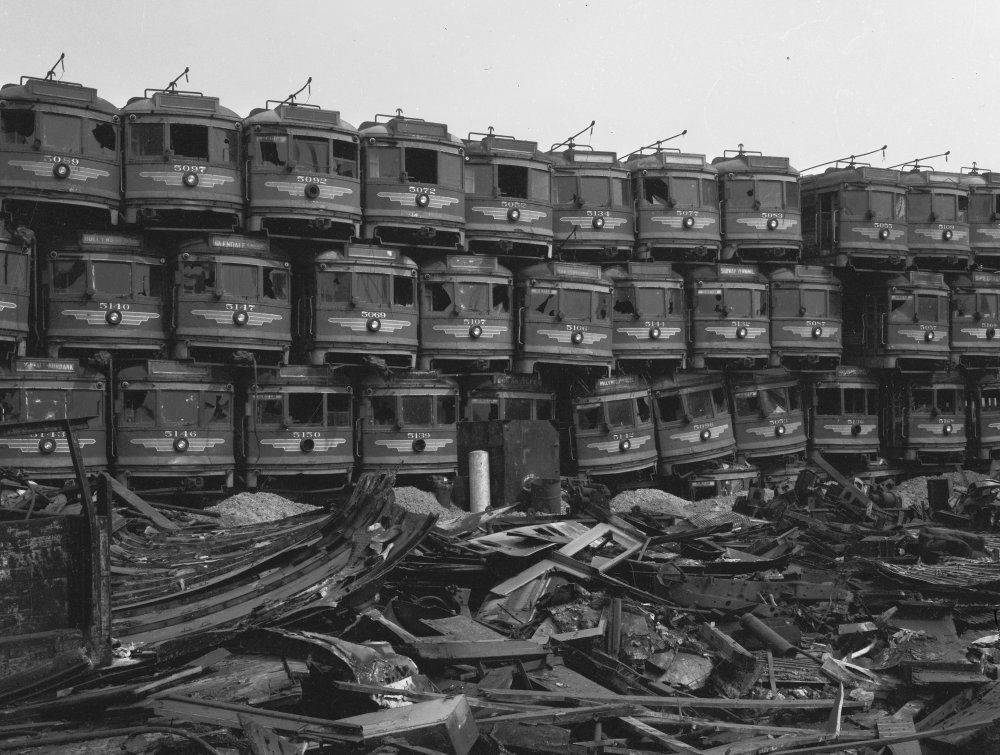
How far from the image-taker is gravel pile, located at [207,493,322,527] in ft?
72.2

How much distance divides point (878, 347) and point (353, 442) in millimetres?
15719

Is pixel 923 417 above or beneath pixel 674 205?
beneath

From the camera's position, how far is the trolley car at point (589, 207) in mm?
28328

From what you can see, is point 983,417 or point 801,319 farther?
point 983,417

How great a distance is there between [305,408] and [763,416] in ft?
42.2

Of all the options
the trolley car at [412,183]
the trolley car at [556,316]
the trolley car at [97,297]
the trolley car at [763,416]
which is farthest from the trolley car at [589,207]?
the trolley car at [97,297]

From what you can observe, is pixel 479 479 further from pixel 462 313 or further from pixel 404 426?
pixel 462 313

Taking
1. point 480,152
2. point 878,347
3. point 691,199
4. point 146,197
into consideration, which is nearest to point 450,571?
point 146,197

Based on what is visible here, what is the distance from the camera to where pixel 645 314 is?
2827 cm

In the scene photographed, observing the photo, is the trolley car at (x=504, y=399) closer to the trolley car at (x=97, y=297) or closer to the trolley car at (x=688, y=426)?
the trolley car at (x=688, y=426)

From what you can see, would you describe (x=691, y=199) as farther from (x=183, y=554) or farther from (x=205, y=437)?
(x=183, y=554)

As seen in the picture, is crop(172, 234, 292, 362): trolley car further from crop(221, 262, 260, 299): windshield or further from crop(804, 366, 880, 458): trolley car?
crop(804, 366, 880, 458): trolley car

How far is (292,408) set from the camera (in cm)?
2489

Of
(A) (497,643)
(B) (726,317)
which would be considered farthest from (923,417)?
(A) (497,643)
